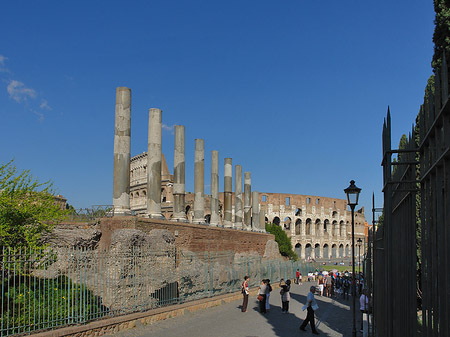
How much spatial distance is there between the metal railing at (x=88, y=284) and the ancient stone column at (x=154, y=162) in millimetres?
3735

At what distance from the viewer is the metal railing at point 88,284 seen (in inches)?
309

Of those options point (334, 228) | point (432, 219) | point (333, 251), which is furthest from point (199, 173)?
point (333, 251)

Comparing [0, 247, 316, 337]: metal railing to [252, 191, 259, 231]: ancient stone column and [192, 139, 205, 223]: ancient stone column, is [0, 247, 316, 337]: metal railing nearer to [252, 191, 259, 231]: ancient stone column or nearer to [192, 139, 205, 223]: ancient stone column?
[192, 139, 205, 223]: ancient stone column

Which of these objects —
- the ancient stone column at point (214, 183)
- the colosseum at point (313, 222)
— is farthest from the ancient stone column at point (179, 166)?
the colosseum at point (313, 222)

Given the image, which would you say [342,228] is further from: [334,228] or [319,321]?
[319,321]

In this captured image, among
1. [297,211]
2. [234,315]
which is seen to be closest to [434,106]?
[234,315]

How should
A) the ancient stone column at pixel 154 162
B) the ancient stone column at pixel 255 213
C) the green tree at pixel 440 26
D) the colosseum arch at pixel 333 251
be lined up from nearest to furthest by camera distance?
1. the green tree at pixel 440 26
2. the ancient stone column at pixel 154 162
3. the ancient stone column at pixel 255 213
4. the colosseum arch at pixel 333 251

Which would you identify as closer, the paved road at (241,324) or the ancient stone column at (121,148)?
the paved road at (241,324)

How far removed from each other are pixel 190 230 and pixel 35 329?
11.9m

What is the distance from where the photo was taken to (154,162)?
18.2 metres

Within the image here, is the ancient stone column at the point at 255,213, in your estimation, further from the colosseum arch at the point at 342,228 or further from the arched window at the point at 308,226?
the colosseum arch at the point at 342,228

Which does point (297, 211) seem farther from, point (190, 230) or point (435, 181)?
point (435, 181)

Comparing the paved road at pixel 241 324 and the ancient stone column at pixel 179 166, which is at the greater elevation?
the ancient stone column at pixel 179 166

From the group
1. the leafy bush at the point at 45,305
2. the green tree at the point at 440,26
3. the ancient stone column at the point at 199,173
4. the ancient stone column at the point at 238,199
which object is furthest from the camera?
the ancient stone column at the point at 238,199
